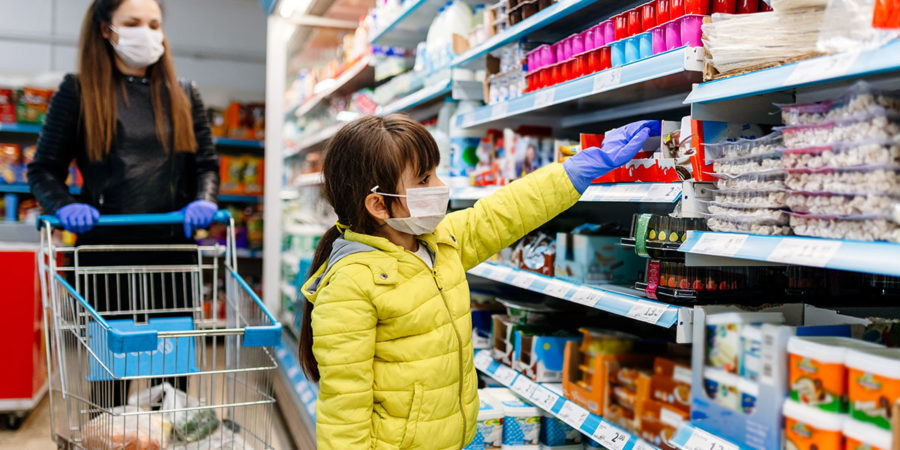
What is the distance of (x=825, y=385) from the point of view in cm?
121

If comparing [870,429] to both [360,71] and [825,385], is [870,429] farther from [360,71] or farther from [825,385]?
[360,71]

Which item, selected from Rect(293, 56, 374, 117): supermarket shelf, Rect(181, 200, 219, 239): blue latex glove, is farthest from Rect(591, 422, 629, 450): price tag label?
Rect(293, 56, 374, 117): supermarket shelf

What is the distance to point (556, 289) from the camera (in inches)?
84.7

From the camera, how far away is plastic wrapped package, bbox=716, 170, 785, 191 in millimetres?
1387

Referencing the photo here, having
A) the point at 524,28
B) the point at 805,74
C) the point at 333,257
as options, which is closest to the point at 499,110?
the point at 524,28

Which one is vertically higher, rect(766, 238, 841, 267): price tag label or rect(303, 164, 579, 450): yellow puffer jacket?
rect(766, 238, 841, 267): price tag label

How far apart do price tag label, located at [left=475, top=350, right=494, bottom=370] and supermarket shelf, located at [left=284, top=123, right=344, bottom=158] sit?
209 centimetres

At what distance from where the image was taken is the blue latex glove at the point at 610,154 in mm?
1772

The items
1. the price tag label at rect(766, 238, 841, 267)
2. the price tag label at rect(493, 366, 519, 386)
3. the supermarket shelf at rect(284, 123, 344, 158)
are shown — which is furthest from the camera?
the supermarket shelf at rect(284, 123, 344, 158)

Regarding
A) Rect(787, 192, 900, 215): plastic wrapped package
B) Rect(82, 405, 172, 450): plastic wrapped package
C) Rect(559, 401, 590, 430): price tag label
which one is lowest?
Rect(82, 405, 172, 450): plastic wrapped package

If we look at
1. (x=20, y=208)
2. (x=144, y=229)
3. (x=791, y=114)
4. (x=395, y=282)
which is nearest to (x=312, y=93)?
(x=20, y=208)

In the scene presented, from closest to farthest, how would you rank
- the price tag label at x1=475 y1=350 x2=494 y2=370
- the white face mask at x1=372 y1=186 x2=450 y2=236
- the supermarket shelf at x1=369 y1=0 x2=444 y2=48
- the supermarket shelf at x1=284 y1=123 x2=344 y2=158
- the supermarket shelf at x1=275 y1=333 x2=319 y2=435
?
the white face mask at x1=372 y1=186 x2=450 y2=236 → the price tag label at x1=475 y1=350 x2=494 y2=370 → the supermarket shelf at x1=369 y1=0 x2=444 y2=48 → the supermarket shelf at x1=275 y1=333 x2=319 y2=435 → the supermarket shelf at x1=284 y1=123 x2=344 y2=158

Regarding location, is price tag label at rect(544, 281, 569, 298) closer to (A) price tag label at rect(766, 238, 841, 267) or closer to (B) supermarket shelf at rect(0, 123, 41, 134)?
(A) price tag label at rect(766, 238, 841, 267)

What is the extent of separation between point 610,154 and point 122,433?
5.11 ft
